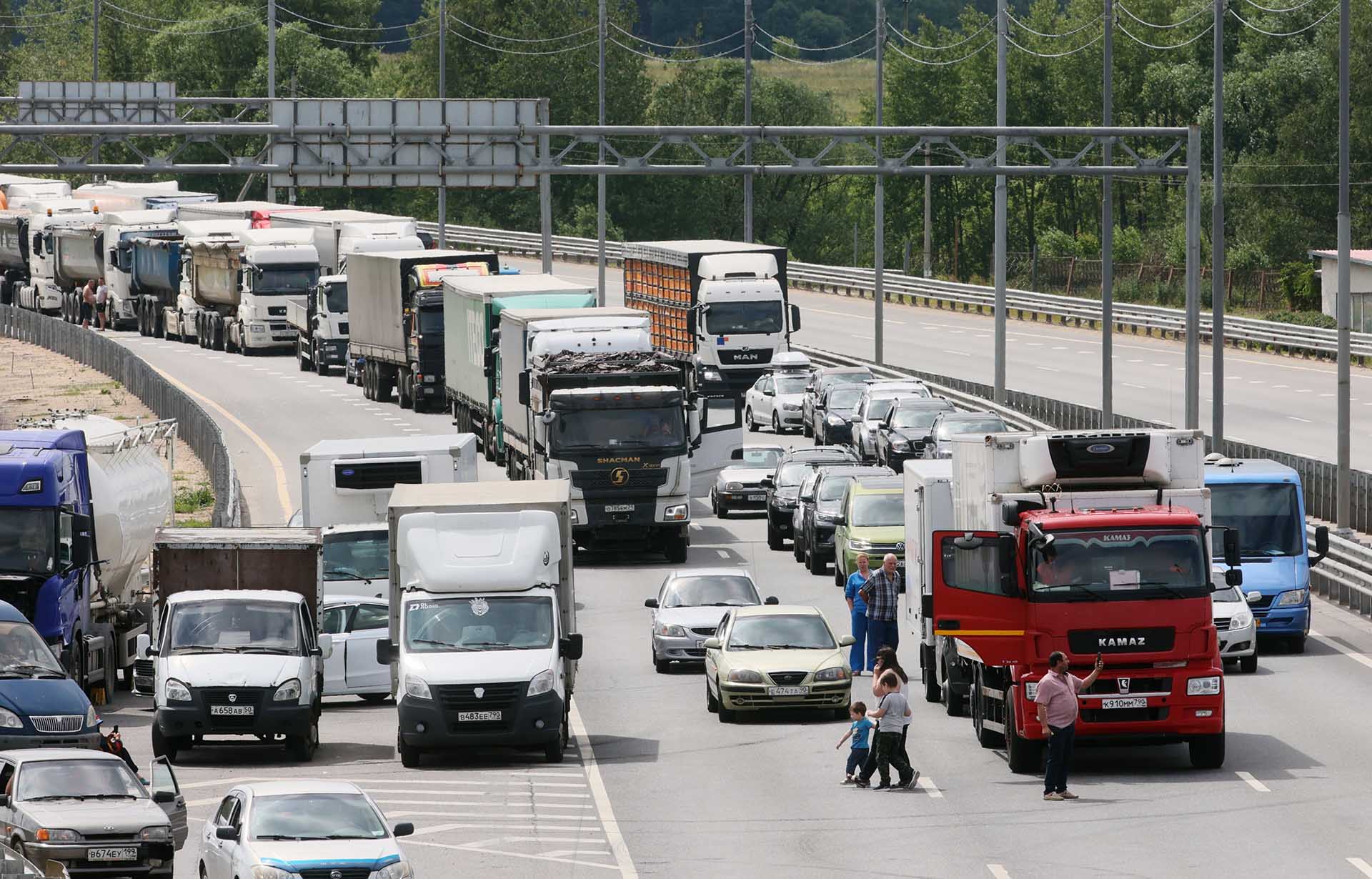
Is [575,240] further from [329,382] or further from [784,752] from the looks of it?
[784,752]

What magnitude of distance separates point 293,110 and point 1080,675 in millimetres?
35347

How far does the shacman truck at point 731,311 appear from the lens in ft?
200

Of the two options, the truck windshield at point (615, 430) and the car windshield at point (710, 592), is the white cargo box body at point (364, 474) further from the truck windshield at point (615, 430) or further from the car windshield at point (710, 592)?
the truck windshield at point (615, 430)

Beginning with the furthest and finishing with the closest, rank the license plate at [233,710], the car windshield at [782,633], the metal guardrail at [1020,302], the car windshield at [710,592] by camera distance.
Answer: the metal guardrail at [1020,302], the car windshield at [710,592], the car windshield at [782,633], the license plate at [233,710]

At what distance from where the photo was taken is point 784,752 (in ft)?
82.8

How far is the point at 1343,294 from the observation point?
126ft

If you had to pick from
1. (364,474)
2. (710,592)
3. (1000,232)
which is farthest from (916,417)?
(710,592)

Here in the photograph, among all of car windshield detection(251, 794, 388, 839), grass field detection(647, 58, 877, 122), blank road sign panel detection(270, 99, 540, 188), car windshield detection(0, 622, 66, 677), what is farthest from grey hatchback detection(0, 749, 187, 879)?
grass field detection(647, 58, 877, 122)

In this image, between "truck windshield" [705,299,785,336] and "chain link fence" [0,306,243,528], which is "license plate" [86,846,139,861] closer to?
"chain link fence" [0,306,243,528]

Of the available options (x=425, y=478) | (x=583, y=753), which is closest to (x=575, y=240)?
(x=425, y=478)

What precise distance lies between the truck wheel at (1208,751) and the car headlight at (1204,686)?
0.55 meters

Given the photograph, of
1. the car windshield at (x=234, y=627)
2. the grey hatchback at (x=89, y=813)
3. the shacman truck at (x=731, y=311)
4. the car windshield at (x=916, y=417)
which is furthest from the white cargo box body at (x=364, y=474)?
the shacman truck at (x=731, y=311)

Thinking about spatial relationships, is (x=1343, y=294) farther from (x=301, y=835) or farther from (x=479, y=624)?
(x=301, y=835)

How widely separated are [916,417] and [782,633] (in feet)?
69.3
